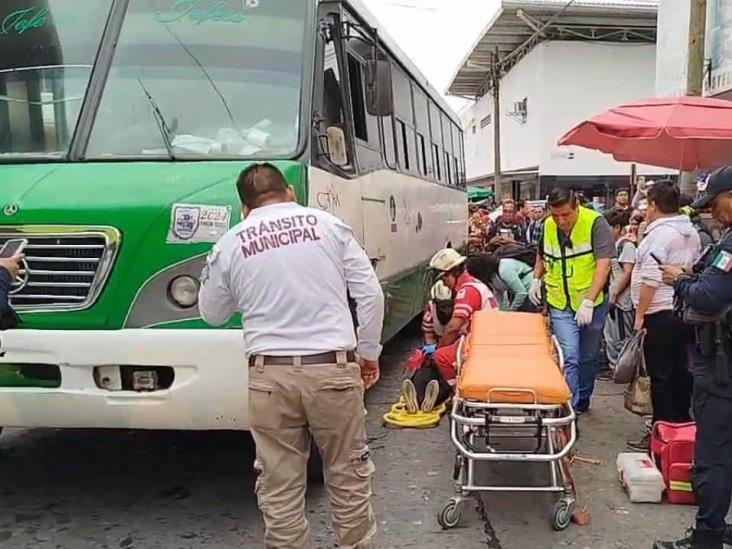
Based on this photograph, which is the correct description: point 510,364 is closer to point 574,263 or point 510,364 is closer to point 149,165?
point 574,263

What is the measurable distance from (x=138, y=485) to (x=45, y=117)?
2188 millimetres

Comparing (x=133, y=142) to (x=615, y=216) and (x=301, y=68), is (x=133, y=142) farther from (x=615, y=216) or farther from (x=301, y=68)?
(x=615, y=216)

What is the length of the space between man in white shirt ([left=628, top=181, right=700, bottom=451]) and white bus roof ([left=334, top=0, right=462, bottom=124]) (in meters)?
2.35

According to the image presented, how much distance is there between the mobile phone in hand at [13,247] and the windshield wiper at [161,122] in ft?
2.89

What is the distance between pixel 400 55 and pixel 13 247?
16.7 ft

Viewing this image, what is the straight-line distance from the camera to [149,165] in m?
4.33

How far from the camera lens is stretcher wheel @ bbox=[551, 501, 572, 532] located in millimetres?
4250

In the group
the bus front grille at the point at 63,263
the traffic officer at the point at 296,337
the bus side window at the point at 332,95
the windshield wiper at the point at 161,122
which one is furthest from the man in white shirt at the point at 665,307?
the bus front grille at the point at 63,263

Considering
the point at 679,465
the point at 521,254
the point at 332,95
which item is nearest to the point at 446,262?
the point at 332,95

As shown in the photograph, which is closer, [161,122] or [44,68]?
[161,122]

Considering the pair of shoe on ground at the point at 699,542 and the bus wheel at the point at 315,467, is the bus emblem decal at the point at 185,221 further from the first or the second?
Answer: the pair of shoe on ground at the point at 699,542

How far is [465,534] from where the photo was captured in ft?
14.0

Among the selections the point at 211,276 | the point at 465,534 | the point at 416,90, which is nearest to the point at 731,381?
the point at 465,534

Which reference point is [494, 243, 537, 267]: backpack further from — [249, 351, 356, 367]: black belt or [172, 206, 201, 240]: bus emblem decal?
[249, 351, 356, 367]: black belt
